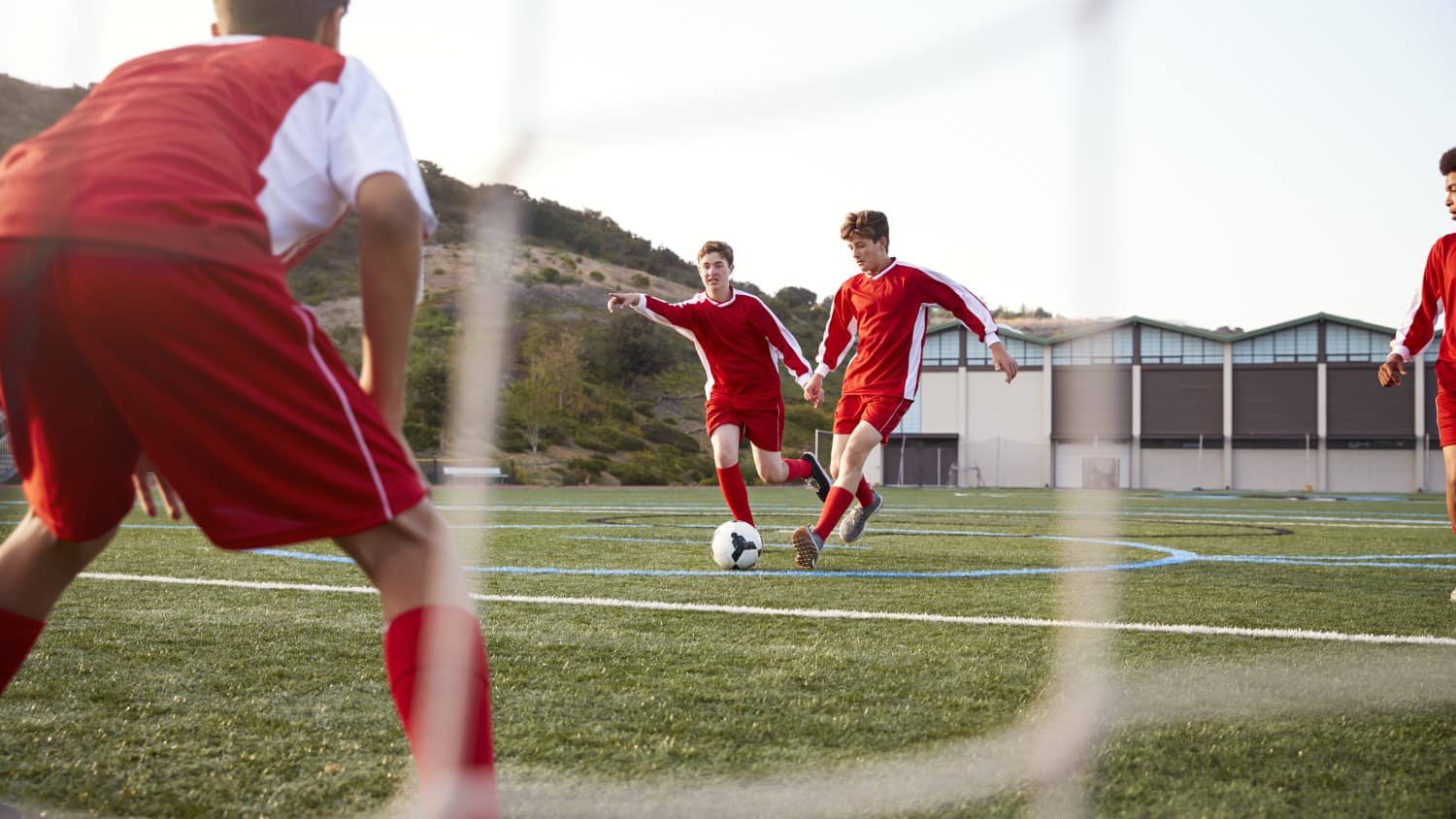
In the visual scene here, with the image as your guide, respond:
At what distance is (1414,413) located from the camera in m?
33.8

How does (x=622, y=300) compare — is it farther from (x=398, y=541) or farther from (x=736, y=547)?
(x=398, y=541)

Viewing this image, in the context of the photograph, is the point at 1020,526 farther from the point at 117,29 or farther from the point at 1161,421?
the point at 1161,421

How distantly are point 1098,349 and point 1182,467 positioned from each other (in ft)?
118

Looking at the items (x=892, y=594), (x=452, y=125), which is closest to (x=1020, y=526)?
(x=892, y=594)

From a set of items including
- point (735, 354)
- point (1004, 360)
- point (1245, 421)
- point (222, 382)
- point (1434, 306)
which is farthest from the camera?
point (1245, 421)

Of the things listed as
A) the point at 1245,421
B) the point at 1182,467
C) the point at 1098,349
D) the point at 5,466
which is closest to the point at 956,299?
the point at 1098,349

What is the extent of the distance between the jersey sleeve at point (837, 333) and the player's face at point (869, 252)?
29cm

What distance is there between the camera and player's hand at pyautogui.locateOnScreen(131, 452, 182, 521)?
5.80 ft

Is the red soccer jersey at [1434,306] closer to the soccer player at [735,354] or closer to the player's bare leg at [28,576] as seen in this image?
the soccer player at [735,354]

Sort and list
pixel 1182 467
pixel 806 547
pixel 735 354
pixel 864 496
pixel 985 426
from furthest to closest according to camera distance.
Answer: pixel 985 426
pixel 1182 467
pixel 735 354
pixel 864 496
pixel 806 547

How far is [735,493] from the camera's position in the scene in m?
6.66

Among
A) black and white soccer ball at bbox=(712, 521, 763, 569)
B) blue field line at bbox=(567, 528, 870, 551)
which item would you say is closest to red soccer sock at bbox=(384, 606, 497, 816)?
black and white soccer ball at bbox=(712, 521, 763, 569)

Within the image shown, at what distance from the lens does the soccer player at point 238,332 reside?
1432 mm

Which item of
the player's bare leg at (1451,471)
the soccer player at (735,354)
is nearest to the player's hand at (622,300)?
the soccer player at (735,354)
